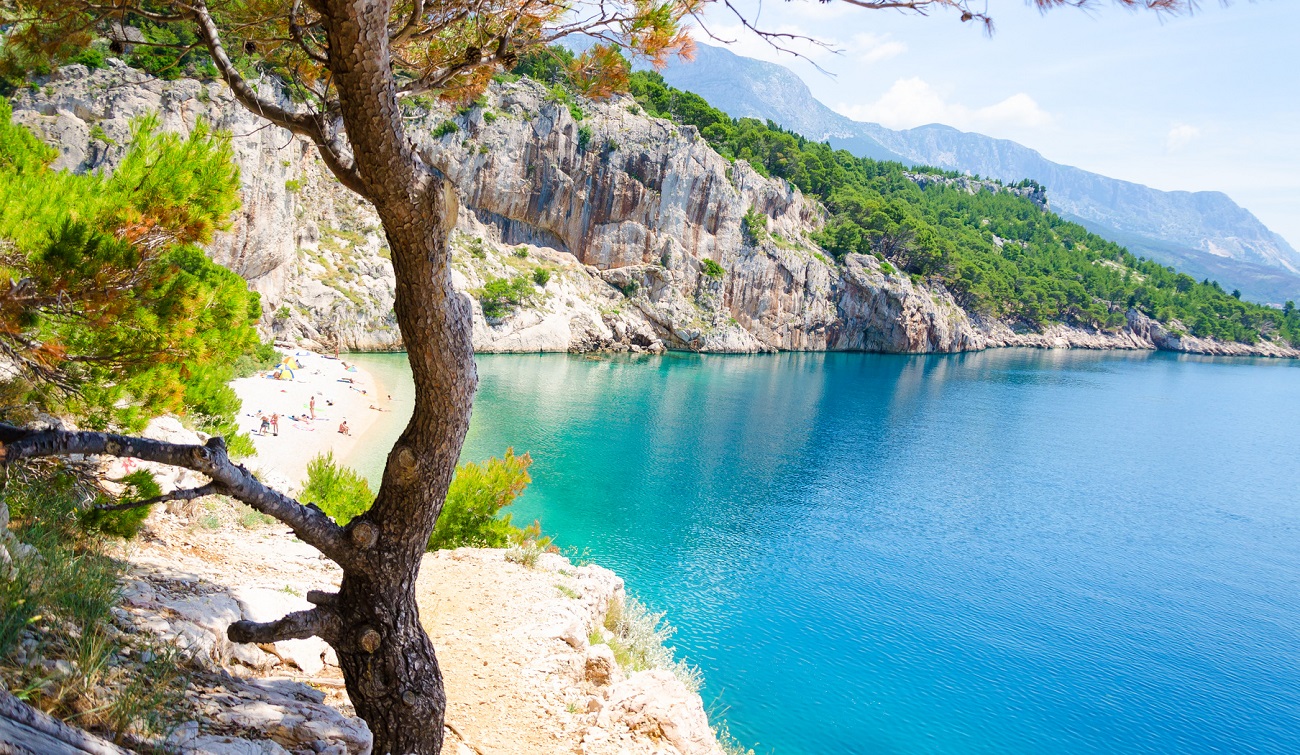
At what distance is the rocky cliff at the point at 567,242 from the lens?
36.8 meters

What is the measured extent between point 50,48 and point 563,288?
52.5 m

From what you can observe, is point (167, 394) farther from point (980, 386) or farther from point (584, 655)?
point (980, 386)

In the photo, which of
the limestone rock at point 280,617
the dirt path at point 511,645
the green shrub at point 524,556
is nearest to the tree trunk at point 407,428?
the limestone rock at point 280,617

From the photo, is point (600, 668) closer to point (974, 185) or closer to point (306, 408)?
point (306, 408)

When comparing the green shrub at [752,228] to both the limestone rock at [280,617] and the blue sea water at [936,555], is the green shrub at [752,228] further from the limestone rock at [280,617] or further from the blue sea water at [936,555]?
the limestone rock at [280,617]

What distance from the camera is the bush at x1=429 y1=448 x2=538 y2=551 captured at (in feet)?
36.1

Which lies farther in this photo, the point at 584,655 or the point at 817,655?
the point at 817,655

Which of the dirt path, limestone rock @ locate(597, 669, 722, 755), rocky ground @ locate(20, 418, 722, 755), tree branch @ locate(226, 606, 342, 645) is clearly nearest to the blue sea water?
the dirt path

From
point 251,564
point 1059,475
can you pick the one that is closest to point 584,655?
point 251,564

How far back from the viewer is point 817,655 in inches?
551

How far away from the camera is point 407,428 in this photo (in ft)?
12.0

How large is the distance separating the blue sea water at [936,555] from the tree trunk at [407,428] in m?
8.82

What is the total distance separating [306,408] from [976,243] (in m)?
98.3

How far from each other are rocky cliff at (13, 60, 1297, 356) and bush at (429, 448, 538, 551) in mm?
27757
